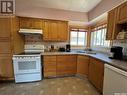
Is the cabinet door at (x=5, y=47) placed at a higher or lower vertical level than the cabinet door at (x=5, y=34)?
lower

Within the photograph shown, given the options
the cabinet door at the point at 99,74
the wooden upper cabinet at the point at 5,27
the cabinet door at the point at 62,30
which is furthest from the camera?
the cabinet door at the point at 62,30

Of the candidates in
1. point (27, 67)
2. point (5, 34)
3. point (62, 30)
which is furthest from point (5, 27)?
point (62, 30)

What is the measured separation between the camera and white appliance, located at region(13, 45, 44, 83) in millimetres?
2795

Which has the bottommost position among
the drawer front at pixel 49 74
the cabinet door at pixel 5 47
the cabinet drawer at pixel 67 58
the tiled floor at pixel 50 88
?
the tiled floor at pixel 50 88

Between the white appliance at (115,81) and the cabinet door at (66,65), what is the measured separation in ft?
5.05

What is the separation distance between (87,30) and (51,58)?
2.23 metres

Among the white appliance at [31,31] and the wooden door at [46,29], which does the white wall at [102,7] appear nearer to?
the wooden door at [46,29]

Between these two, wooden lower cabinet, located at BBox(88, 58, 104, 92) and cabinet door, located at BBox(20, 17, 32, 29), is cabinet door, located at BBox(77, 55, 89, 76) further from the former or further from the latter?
cabinet door, located at BBox(20, 17, 32, 29)

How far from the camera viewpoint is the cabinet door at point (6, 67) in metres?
2.81

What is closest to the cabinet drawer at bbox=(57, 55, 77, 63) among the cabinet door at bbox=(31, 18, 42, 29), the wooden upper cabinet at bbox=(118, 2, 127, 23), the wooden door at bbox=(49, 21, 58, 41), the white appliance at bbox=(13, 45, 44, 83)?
the white appliance at bbox=(13, 45, 44, 83)

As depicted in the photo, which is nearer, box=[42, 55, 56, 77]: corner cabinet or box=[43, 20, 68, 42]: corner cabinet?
box=[42, 55, 56, 77]: corner cabinet

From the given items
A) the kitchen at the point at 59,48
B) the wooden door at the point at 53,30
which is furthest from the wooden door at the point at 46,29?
the wooden door at the point at 53,30

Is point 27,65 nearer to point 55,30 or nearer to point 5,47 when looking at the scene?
point 5,47

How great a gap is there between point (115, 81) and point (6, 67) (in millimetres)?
2922
